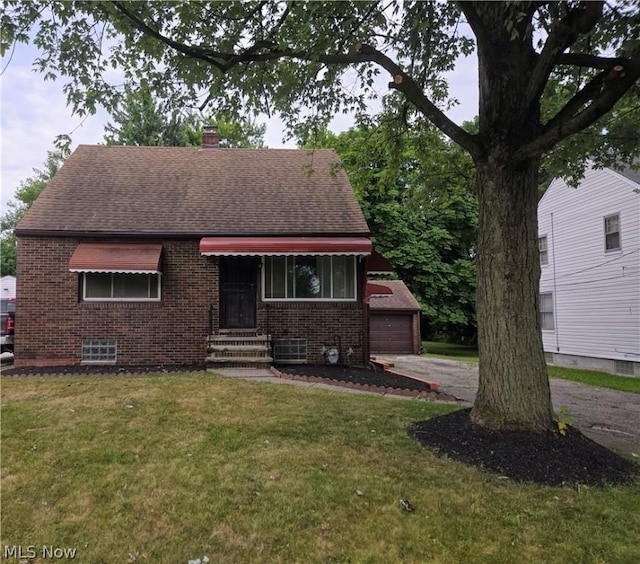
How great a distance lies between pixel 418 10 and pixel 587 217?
46.3ft

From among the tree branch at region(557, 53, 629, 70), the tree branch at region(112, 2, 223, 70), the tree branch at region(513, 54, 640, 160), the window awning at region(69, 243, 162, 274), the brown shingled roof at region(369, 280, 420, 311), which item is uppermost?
the tree branch at region(112, 2, 223, 70)

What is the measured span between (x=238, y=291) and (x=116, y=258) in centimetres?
322

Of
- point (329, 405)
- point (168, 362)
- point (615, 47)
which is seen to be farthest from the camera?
point (168, 362)

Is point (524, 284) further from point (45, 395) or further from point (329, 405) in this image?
point (45, 395)

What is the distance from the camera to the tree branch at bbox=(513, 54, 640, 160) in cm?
471

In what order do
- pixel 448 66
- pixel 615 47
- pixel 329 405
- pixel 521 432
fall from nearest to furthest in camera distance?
pixel 521 432 < pixel 615 47 < pixel 329 405 < pixel 448 66

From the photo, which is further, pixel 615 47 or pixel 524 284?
pixel 615 47

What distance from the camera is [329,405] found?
7.21 metres

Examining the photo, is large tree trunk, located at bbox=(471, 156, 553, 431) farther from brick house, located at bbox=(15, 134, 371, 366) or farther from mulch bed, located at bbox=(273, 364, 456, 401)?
brick house, located at bbox=(15, 134, 371, 366)

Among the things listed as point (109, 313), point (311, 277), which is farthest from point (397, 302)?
point (109, 313)

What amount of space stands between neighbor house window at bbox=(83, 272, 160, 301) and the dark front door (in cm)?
178

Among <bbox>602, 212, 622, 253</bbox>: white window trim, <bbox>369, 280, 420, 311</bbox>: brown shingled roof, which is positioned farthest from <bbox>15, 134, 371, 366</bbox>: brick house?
<bbox>369, 280, 420, 311</bbox>: brown shingled roof

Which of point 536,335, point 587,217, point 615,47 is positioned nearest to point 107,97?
point 536,335
